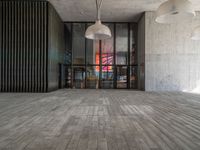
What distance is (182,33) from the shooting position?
47.0 ft

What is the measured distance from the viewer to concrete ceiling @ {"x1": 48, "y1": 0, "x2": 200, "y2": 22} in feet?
42.2

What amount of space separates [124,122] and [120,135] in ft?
3.31

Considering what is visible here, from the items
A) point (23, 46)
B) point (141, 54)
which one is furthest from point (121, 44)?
point (23, 46)

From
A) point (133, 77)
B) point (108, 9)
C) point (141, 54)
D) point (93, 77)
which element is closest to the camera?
point (108, 9)

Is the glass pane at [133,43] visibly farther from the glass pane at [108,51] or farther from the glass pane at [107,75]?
the glass pane at [107,75]

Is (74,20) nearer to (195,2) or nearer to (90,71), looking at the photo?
(90,71)

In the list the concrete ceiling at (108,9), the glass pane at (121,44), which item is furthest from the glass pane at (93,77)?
the concrete ceiling at (108,9)

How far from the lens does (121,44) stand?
693 inches

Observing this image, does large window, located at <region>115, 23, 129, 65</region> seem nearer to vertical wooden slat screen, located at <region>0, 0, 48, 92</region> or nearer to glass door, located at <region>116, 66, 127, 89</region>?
glass door, located at <region>116, 66, 127, 89</region>

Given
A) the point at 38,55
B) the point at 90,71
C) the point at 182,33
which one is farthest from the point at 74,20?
the point at 182,33

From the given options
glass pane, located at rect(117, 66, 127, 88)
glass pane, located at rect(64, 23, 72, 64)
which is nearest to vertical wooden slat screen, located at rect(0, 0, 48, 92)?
glass pane, located at rect(64, 23, 72, 64)

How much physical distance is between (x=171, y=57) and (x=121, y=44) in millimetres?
5247

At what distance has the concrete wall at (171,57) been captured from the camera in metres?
14.2

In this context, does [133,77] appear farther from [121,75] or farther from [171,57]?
[171,57]
